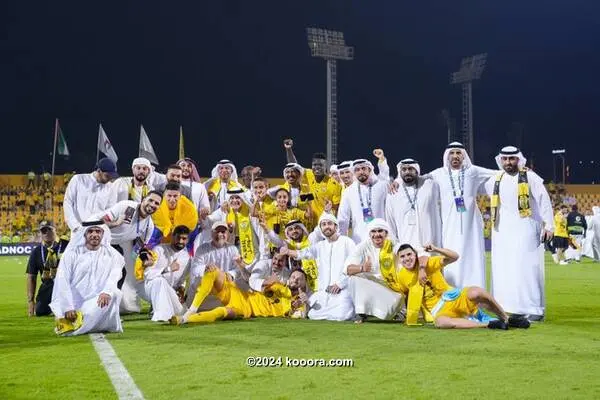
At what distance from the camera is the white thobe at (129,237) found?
8.05 metres

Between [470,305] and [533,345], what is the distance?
3.93ft

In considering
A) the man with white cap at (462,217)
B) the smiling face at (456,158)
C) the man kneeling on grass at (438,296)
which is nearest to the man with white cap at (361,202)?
the man with white cap at (462,217)

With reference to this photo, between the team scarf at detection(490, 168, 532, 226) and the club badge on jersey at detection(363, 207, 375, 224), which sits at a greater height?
the team scarf at detection(490, 168, 532, 226)

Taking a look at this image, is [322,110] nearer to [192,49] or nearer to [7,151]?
[192,49]

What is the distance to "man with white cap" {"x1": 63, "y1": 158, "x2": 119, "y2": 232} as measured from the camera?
863cm

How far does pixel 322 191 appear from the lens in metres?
9.95

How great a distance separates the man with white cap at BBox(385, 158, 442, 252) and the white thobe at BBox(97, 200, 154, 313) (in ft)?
8.80

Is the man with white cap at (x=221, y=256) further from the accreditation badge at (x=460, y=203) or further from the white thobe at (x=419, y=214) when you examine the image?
the accreditation badge at (x=460, y=203)

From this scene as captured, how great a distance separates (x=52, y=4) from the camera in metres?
52.8

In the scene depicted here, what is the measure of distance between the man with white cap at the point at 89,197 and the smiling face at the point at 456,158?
3.70 m

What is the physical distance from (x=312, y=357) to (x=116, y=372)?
53.4 inches

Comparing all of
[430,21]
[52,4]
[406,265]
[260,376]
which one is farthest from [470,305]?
[430,21]

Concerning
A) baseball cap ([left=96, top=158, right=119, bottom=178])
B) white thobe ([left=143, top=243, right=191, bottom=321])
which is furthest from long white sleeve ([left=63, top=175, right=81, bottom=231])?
white thobe ([left=143, top=243, right=191, bottom=321])

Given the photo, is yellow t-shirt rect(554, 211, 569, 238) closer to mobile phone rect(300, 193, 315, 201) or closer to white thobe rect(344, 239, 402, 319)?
mobile phone rect(300, 193, 315, 201)
